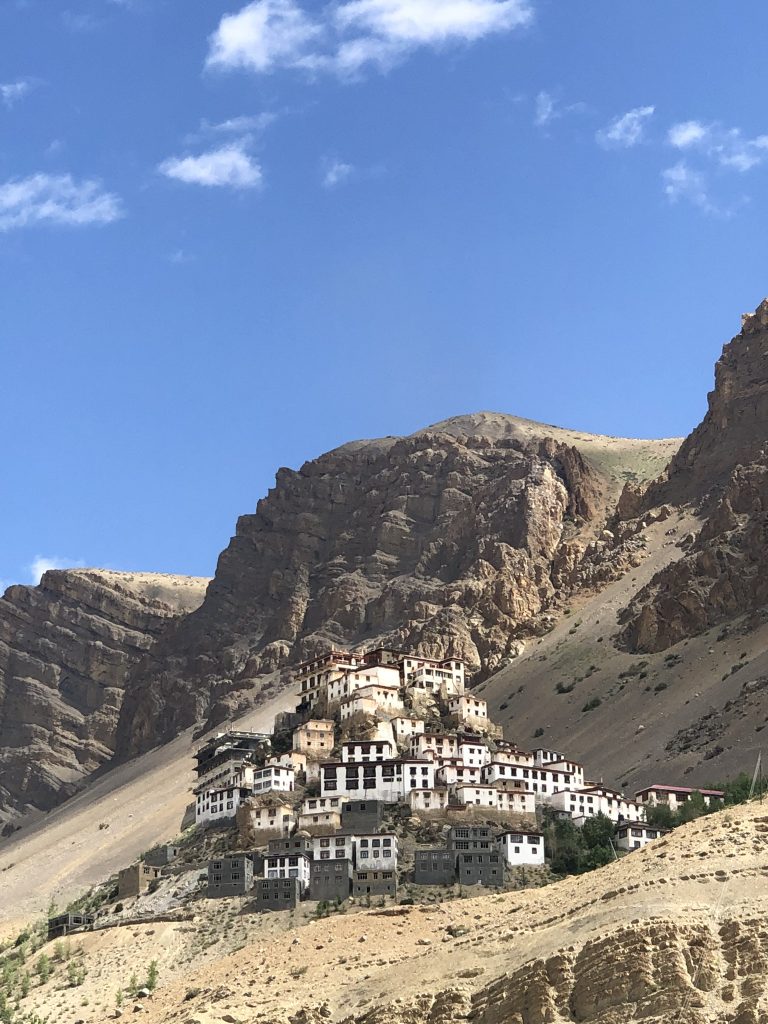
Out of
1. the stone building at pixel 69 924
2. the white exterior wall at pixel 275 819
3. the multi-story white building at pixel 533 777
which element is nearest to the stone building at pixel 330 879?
the white exterior wall at pixel 275 819

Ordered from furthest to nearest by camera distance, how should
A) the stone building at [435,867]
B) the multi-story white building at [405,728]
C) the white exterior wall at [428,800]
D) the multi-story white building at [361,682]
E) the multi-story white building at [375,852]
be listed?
the multi-story white building at [361,682]
the multi-story white building at [405,728]
the white exterior wall at [428,800]
the multi-story white building at [375,852]
the stone building at [435,867]

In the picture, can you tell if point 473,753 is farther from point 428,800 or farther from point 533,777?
point 428,800

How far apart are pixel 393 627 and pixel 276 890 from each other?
308ft

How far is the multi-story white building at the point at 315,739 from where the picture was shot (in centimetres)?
11262

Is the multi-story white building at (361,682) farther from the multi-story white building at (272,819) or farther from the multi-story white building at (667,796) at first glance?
the multi-story white building at (667,796)

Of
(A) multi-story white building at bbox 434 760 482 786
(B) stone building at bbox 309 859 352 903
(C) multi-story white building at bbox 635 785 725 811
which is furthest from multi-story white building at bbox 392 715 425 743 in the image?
(B) stone building at bbox 309 859 352 903

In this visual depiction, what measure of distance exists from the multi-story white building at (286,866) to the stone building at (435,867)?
5.80 meters

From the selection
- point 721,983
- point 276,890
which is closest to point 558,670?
point 276,890

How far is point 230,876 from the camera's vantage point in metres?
96.6


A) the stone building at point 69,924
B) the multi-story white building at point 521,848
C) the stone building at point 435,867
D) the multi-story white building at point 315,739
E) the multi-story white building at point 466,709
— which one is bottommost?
the stone building at point 69,924

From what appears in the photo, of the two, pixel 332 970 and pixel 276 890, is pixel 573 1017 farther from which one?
pixel 276 890

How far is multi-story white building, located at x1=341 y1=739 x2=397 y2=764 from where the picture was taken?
356ft

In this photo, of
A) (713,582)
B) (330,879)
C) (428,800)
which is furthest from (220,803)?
(713,582)

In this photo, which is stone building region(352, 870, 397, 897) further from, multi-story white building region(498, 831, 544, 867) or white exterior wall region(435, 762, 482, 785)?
white exterior wall region(435, 762, 482, 785)
